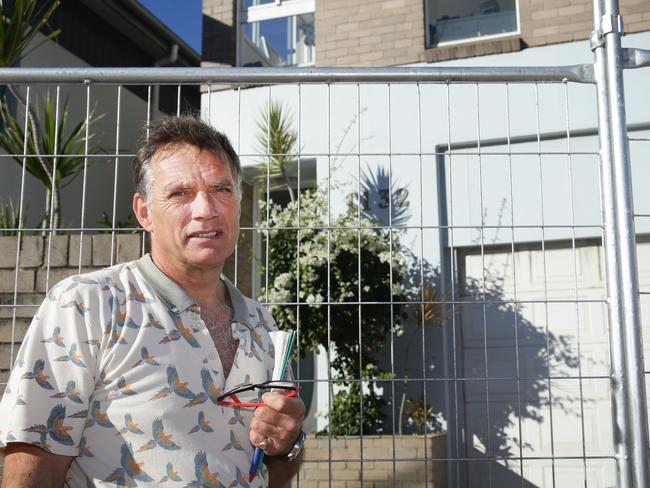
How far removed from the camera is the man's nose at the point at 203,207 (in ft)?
5.32

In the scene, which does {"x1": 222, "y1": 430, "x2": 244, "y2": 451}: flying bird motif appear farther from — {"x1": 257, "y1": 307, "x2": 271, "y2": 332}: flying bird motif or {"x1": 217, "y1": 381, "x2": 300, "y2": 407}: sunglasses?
A: {"x1": 257, "y1": 307, "x2": 271, "y2": 332}: flying bird motif

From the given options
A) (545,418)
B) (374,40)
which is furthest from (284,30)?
(545,418)

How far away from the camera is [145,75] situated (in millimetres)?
2254

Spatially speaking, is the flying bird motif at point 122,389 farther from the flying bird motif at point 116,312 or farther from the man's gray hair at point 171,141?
the man's gray hair at point 171,141

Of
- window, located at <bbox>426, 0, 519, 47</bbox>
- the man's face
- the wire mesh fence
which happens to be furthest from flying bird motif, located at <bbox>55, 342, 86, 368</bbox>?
window, located at <bbox>426, 0, 519, 47</bbox>

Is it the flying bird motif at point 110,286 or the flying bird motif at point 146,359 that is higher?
the flying bird motif at point 110,286

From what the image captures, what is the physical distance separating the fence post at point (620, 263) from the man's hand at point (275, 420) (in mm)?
1065

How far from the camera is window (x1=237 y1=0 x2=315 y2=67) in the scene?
7.76 metres

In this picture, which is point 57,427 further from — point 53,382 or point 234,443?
point 234,443

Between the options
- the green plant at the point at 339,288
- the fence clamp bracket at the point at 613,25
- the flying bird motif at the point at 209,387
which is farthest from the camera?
the green plant at the point at 339,288

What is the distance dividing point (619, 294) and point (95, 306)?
1490mm

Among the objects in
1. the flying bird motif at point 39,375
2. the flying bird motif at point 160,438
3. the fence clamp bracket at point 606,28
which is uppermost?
the fence clamp bracket at point 606,28

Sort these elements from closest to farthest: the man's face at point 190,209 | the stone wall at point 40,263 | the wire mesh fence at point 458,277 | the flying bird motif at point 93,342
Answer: the flying bird motif at point 93,342, the man's face at point 190,209, the stone wall at point 40,263, the wire mesh fence at point 458,277

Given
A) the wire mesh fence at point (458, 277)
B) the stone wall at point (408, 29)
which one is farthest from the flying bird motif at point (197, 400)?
the stone wall at point (408, 29)
